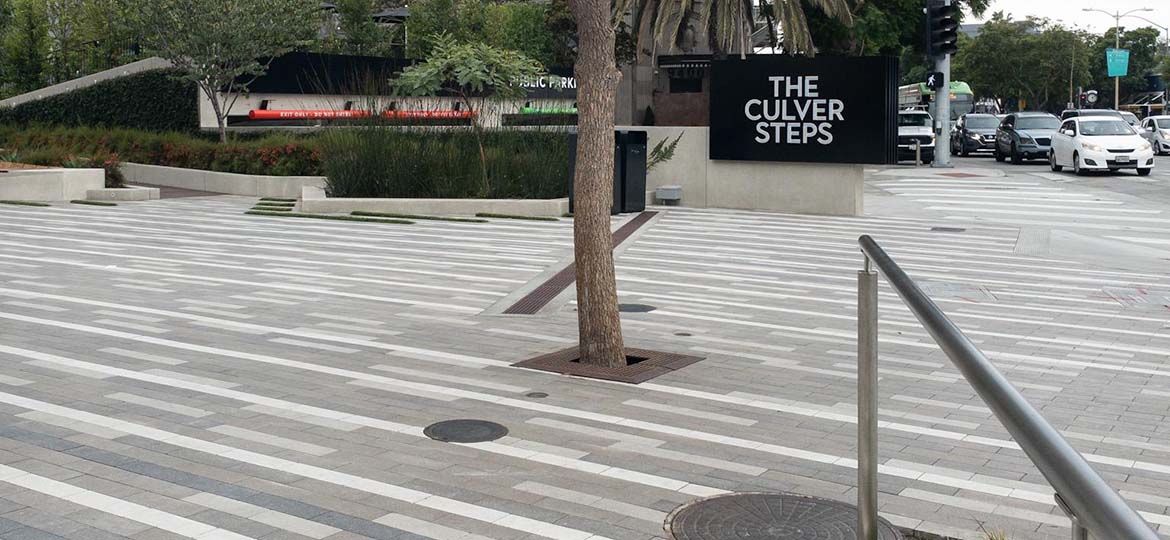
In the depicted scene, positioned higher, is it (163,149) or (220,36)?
(220,36)

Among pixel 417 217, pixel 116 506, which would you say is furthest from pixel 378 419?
pixel 417 217

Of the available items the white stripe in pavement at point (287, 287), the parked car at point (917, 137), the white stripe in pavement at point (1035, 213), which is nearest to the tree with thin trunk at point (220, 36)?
the white stripe in pavement at point (287, 287)

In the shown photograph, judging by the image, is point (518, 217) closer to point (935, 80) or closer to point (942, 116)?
point (935, 80)

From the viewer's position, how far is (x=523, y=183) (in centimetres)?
2245

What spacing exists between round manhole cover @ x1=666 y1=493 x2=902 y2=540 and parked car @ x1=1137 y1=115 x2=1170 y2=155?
4600 centimetres

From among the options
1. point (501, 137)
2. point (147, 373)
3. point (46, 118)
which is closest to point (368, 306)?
point (147, 373)

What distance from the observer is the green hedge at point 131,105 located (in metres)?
34.8

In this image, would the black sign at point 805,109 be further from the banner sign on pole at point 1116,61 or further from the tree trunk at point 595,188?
the banner sign on pole at point 1116,61

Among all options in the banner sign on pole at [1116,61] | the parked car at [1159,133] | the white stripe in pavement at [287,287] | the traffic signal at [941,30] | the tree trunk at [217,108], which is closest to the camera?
the white stripe in pavement at [287,287]

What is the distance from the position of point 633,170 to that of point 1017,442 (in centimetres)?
1966

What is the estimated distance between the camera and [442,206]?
21.8m

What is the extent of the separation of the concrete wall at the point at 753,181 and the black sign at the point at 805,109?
273mm

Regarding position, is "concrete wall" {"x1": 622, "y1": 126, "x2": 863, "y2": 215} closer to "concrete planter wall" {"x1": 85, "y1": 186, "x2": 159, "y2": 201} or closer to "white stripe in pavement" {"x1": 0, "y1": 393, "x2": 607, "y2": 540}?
"concrete planter wall" {"x1": 85, "y1": 186, "x2": 159, "y2": 201}

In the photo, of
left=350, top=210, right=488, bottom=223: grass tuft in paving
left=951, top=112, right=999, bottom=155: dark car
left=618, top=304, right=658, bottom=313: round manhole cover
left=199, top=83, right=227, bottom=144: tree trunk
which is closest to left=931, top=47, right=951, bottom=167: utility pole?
left=951, top=112, right=999, bottom=155: dark car
